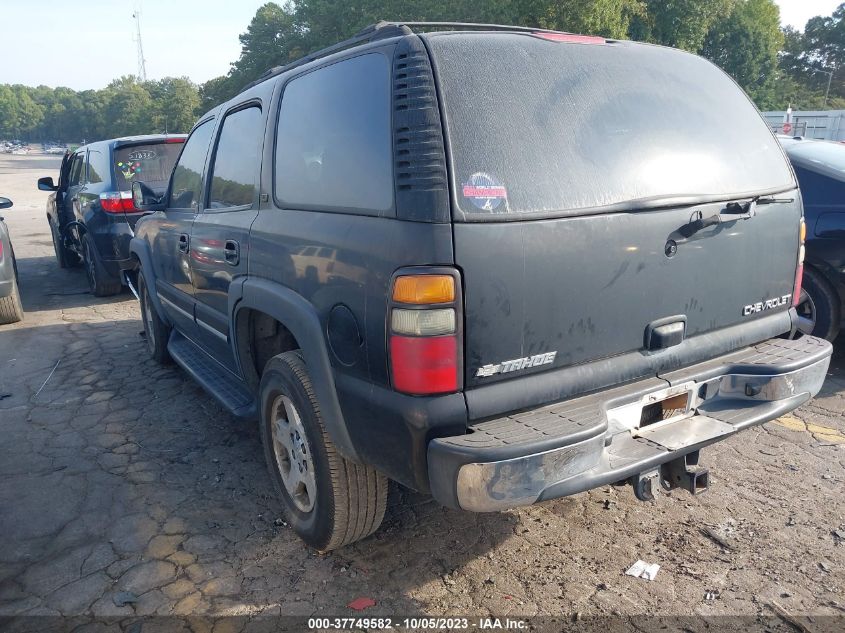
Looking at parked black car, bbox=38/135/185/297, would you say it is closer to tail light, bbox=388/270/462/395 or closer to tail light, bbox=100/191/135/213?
tail light, bbox=100/191/135/213

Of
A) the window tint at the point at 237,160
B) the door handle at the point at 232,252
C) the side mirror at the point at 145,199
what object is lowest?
the door handle at the point at 232,252

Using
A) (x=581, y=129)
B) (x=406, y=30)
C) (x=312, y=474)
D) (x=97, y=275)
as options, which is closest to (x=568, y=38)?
(x=581, y=129)

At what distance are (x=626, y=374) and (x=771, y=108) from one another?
203 ft


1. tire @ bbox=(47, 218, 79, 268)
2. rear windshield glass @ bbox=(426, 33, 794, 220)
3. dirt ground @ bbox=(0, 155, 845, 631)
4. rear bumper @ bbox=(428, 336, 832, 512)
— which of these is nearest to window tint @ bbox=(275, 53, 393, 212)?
rear windshield glass @ bbox=(426, 33, 794, 220)

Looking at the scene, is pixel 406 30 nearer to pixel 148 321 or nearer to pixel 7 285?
pixel 148 321

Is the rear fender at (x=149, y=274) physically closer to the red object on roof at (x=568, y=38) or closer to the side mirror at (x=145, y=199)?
the side mirror at (x=145, y=199)

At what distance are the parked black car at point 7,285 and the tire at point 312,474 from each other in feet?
16.1

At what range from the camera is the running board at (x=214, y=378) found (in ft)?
11.4

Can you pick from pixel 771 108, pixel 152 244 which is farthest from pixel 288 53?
pixel 152 244

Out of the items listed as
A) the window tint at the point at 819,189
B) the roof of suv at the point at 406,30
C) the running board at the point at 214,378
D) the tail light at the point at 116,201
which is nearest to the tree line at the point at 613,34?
the tail light at the point at 116,201

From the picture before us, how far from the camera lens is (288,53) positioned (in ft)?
160

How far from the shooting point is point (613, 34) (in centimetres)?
2852

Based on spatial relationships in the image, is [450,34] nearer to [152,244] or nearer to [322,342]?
[322,342]

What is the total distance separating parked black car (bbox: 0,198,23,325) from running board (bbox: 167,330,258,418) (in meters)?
2.79
